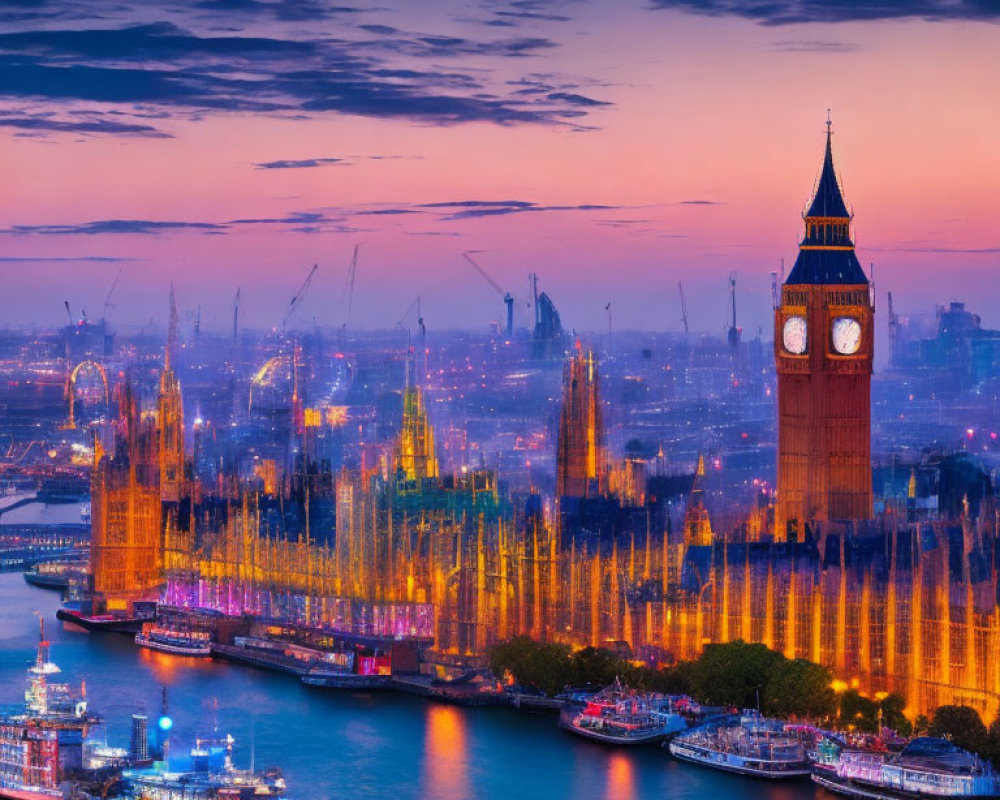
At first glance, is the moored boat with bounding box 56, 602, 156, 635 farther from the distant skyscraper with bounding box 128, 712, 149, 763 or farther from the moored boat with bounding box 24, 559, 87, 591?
the distant skyscraper with bounding box 128, 712, 149, 763

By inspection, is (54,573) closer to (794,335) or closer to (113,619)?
(113,619)

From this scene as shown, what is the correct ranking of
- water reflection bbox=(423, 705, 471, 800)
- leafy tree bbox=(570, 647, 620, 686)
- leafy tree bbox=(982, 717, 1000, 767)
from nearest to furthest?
leafy tree bbox=(982, 717, 1000, 767) → water reflection bbox=(423, 705, 471, 800) → leafy tree bbox=(570, 647, 620, 686)

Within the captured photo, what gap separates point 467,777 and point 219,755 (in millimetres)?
3232

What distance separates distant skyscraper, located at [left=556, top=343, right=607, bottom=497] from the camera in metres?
47.7

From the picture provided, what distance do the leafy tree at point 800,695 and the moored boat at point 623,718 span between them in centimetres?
117

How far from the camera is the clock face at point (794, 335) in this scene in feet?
138

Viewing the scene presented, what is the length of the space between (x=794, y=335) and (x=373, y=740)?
12.1 meters

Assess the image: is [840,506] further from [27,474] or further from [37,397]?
[37,397]

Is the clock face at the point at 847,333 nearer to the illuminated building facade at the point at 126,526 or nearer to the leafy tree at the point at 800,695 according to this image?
the leafy tree at the point at 800,695

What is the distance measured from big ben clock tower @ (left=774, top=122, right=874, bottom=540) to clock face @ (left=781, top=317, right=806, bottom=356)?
0.05 feet

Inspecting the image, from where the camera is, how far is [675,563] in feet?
124

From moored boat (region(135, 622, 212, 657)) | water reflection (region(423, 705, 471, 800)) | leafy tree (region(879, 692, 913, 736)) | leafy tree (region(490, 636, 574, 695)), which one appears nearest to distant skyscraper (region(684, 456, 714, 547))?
leafy tree (region(490, 636, 574, 695))

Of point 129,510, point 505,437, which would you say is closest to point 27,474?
point 505,437

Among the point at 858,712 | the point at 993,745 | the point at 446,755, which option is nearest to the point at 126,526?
the point at 446,755
